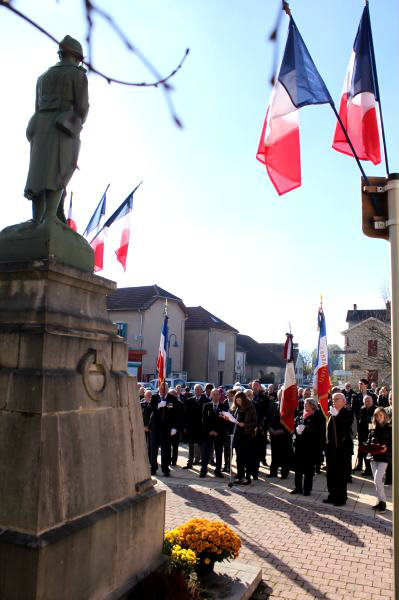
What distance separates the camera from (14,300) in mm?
3691

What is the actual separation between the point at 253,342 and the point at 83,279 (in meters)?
55.6

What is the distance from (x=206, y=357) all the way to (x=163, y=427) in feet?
98.7

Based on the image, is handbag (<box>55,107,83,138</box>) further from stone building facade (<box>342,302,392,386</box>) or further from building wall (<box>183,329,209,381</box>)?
building wall (<box>183,329,209,381</box>)


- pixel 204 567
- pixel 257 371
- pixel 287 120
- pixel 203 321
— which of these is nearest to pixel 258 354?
pixel 257 371

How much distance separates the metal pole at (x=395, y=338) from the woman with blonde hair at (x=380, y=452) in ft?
16.5

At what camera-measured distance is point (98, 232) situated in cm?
1133

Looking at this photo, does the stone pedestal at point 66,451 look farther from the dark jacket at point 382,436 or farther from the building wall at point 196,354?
the building wall at point 196,354

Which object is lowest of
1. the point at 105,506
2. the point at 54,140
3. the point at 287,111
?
the point at 105,506

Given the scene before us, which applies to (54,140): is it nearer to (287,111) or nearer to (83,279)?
(83,279)

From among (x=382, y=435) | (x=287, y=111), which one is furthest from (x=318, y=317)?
(x=287, y=111)

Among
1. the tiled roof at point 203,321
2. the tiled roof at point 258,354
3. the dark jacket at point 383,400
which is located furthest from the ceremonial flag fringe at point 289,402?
the tiled roof at point 258,354

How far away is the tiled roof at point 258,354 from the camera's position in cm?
5456

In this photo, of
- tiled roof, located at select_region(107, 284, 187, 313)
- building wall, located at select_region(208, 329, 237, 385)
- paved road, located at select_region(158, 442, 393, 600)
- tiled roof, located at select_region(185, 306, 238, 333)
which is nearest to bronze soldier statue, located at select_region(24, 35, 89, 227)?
paved road, located at select_region(158, 442, 393, 600)

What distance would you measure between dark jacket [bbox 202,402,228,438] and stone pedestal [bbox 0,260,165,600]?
5890mm
